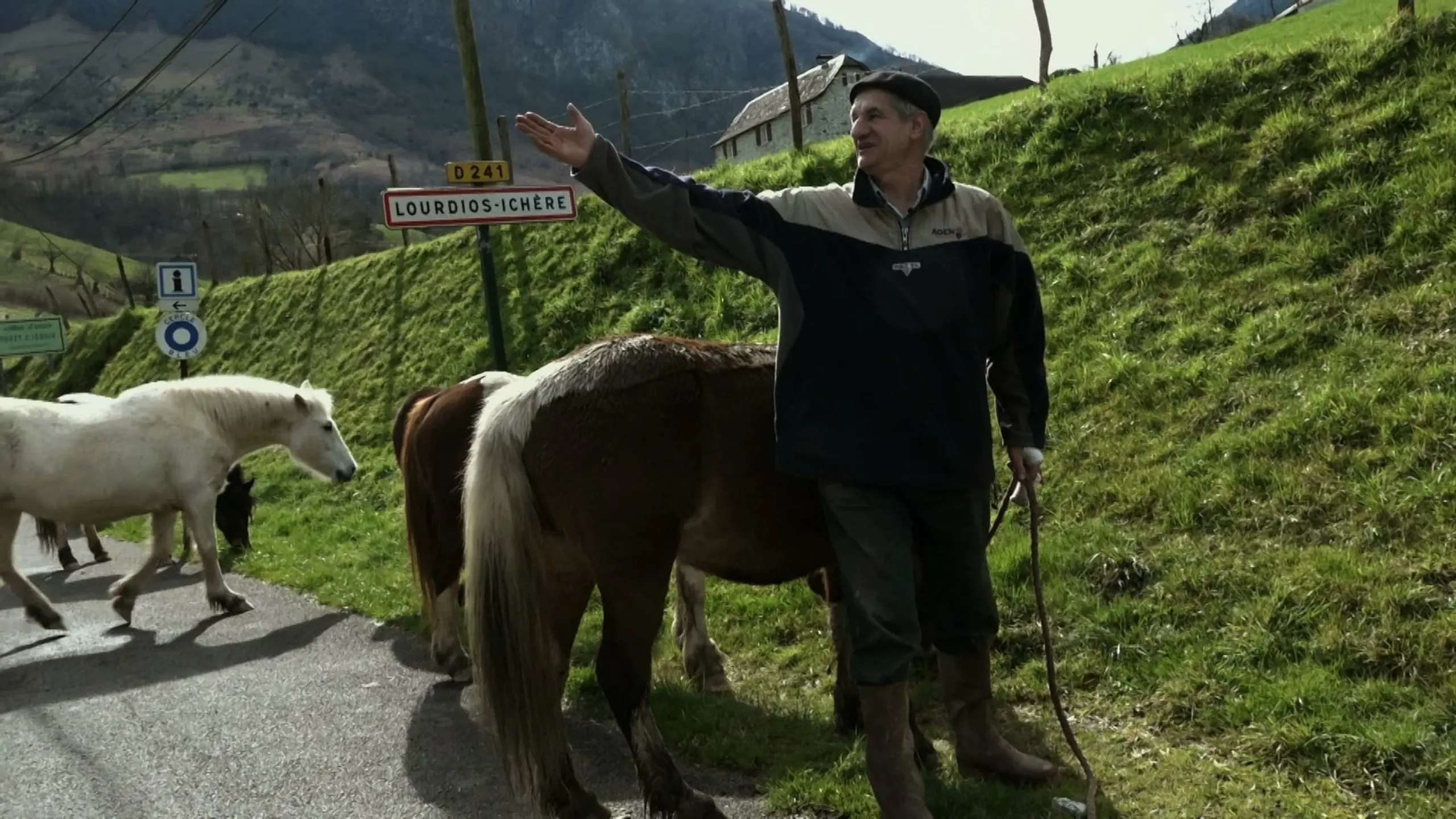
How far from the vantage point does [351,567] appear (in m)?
9.13

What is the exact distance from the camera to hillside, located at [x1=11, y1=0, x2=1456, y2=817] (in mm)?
3824

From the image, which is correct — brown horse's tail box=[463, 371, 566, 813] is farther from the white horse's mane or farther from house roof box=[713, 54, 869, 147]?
house roof box=[713, 54, 869, 147]

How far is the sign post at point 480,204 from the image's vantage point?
8.64 metres

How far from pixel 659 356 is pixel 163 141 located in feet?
623

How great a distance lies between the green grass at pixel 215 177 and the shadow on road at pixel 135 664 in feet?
442

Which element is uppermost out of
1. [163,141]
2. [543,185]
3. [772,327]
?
[163,141]

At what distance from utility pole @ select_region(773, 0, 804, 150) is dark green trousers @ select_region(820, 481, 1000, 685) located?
11.9m

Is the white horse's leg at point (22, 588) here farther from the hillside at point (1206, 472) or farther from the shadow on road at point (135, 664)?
the hillside at point (1206, 472)

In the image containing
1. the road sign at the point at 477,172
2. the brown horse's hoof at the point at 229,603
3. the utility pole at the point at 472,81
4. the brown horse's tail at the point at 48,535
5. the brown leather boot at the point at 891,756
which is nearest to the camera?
the brown leather boot at the point at 891,756

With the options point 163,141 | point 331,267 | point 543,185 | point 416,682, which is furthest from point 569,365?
point 163,141

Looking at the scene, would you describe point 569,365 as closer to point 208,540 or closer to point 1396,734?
point 1396,734

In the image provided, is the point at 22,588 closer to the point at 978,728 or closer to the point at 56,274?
the point at 978,728

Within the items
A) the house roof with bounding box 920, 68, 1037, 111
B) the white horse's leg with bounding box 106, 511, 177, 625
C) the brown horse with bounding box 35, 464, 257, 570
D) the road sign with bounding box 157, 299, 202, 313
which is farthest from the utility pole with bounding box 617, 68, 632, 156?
the house roof with bounding box 920, 68, 1037, 111

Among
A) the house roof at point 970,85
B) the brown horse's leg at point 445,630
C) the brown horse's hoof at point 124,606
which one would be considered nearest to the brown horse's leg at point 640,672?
the brown horse's leg at point 445,630
